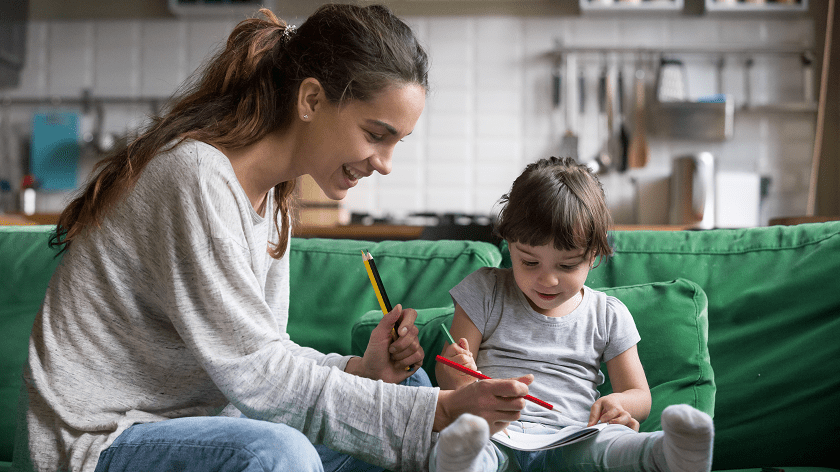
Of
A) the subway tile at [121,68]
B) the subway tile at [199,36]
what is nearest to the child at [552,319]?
the subway tile at [199,36]

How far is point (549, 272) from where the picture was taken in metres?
1.22

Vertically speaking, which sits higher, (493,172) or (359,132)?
(359,132)

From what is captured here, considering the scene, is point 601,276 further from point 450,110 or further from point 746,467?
point 450,110

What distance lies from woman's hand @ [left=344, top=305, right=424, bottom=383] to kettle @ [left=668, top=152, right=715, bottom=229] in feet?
9.22

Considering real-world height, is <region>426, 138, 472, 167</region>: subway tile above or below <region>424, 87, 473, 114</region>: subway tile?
below

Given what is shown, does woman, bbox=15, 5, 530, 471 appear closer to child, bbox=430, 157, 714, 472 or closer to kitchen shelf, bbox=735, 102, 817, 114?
child, bbox=430, 157, 714, 472

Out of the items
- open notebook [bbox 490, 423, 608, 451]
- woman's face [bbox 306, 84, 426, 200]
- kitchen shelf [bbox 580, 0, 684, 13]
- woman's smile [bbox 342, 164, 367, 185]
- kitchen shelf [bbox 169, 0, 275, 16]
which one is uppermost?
kitchen shelf [bbox 580, 0, 684, 13]

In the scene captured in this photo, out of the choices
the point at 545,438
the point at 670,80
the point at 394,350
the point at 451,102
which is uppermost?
the point at 670,80

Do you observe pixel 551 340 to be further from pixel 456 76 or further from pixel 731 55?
pixel 731 55

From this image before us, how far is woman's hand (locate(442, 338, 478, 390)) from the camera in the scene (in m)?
1.11

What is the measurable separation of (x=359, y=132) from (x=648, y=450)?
2.04ft

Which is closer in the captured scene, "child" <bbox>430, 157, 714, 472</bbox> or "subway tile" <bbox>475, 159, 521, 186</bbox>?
"child" <bbox>430, 157, 714, 472</bbox>

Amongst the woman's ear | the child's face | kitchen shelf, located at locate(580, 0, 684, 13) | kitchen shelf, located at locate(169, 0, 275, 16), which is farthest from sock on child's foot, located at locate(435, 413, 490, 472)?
kitchen shelf, located at locate(169, 0, 275, 16)

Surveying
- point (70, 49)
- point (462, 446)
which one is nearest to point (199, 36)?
point (70, 49)
